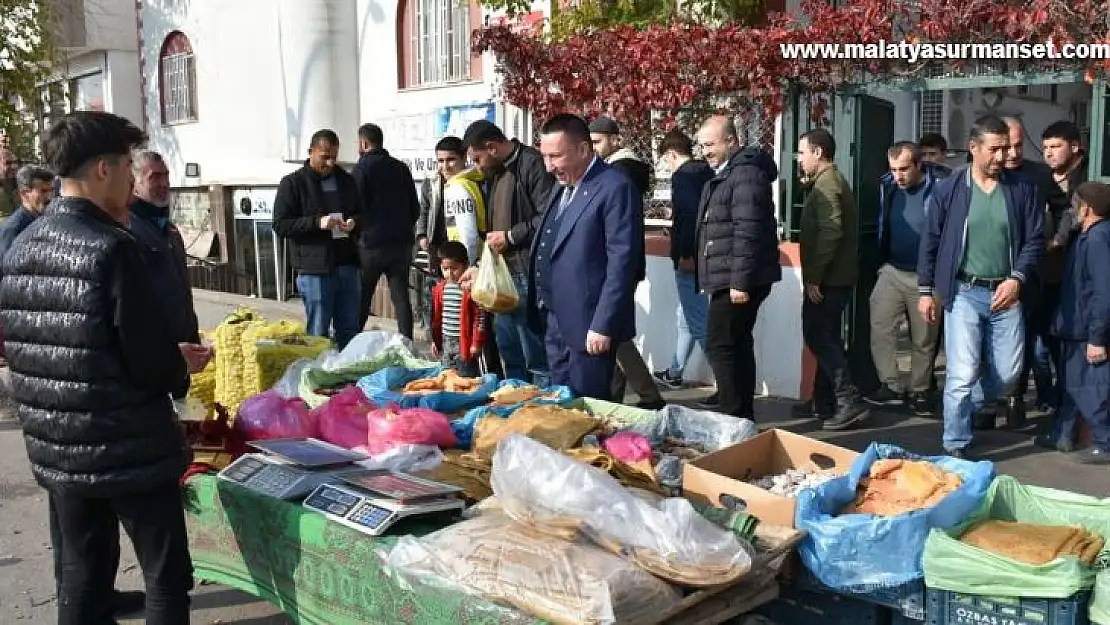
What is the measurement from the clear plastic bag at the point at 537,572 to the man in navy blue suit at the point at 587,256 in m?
1.77

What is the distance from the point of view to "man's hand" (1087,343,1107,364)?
550 centimetres

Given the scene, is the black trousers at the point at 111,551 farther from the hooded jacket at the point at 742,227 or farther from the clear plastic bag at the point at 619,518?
the hooded jacket at the point at 742,227

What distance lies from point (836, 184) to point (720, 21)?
3800mm

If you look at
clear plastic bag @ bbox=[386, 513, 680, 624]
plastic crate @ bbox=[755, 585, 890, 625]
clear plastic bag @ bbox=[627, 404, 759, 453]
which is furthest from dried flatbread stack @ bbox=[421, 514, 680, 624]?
clear plastic bag @ bbox=[627, 404, 759, 453]

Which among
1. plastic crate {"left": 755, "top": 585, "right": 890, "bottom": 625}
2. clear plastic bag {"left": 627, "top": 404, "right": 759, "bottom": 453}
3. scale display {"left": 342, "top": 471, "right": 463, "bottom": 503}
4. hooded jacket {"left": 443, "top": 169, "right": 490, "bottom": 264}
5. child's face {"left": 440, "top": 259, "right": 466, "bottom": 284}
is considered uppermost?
hooded jacket {"left": 443, "top": 169, "right": 490, "bottom": 264}

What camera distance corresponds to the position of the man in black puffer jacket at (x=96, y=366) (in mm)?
2906

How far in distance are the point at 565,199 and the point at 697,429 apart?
4.40ft

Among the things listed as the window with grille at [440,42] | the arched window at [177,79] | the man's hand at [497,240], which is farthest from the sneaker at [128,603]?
the arched window at [177,79]

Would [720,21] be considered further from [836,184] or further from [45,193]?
[45,193]

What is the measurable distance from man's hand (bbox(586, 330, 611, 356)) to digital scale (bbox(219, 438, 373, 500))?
124 cm

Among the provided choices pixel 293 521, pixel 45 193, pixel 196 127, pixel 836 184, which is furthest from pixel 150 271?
pixel 196 127

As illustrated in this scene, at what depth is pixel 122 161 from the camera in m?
3.10

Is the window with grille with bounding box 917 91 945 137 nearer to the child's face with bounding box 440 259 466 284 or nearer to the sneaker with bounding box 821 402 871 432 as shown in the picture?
the sneaker with bounding box 821 402 871 432

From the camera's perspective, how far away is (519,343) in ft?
21.1
